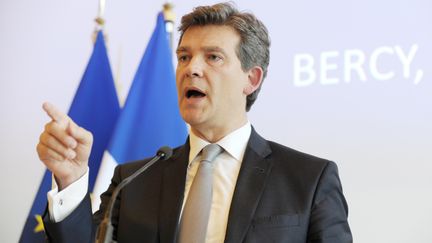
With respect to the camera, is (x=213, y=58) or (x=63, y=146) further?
(x=213, y=58)

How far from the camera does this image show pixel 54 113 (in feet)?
4.44

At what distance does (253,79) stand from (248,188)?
1.63 ft

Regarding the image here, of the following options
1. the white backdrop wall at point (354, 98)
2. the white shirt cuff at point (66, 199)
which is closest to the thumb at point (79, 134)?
the white shirt cuff at point (66, 199)

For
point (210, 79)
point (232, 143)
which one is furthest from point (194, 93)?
point (232, 143)

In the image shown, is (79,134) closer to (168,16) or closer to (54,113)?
(54,113)

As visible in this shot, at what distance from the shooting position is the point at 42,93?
3393 mm

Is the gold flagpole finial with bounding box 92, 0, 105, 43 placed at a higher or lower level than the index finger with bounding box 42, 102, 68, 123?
higher

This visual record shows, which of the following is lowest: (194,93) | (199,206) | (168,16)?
(199,206)

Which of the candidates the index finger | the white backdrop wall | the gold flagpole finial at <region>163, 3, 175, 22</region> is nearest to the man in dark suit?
the index finger

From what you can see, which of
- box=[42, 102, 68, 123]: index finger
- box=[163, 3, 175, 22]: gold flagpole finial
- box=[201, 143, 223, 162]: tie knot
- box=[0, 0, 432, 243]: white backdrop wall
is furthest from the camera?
box=[163, 3, 175, 22]: gold flagpole finial

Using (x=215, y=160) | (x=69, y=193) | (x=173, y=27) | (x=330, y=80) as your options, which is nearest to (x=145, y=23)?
(x=173, y=27)

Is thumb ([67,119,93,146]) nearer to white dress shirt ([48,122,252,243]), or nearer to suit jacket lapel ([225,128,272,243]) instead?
white dress shirt ([48,122,252,243])

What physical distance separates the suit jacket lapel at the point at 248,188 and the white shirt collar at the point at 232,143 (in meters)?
0.03

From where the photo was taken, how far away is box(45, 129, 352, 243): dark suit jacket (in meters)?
1.64
